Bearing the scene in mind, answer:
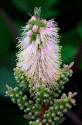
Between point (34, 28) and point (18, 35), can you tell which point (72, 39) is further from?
point (34, 28)

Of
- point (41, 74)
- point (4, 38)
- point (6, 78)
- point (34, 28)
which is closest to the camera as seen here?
point (34, 28)

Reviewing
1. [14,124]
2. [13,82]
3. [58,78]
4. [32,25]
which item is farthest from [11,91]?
[14,124]

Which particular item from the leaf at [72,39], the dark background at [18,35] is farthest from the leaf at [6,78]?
the leaf at [72,39]

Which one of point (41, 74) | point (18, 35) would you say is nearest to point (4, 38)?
point (18, 35)

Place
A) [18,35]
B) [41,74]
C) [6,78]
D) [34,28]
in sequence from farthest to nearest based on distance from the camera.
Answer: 1. [18,35]
2. [6,78]
3. [41,74]
4. [34,28]

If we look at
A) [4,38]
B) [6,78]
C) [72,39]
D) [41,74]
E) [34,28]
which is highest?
[4,38]

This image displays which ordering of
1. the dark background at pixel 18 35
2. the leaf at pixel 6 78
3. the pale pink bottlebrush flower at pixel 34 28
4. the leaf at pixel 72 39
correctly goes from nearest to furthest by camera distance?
the pale pink bottlebrush flower at pixel 34 28, the leaf at pixel 6 78, the dark background at pixel 18 35, the leaf at pixel 72 39

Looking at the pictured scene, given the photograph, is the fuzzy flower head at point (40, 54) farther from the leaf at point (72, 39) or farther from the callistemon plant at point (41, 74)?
the leaf at point (72, 39)
